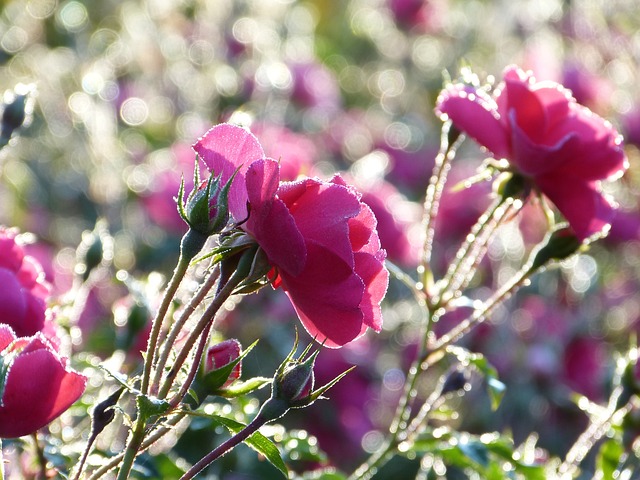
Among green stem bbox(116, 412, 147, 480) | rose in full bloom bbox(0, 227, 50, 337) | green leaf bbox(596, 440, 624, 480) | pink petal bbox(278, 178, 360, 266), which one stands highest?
pink petal bbox(278, 178, 360, 266)

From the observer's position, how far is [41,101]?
4.07m

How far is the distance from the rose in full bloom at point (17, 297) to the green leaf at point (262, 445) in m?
0.23

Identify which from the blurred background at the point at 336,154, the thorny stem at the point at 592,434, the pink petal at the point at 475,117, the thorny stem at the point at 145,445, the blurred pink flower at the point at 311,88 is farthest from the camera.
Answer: the blurred pink flower at the point at 311,88

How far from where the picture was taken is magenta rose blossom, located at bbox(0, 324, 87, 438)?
855 mm

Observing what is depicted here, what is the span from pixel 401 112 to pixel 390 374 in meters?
2.23

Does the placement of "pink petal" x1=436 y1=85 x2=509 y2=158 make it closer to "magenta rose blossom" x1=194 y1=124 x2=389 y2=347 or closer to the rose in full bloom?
"magenta rose blossom" x1=194 y1=124 x2=389 y2=347

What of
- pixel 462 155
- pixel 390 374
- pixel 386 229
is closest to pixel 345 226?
pixel 386 229

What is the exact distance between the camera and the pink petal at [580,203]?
4.55 ft

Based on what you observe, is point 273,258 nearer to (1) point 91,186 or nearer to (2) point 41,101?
(1) point 91,186

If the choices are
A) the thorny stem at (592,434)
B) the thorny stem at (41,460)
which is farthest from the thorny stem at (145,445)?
the thorny stem at (592,434)

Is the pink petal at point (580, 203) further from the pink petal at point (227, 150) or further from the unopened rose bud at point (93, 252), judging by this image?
the unopened rose bud at point (93, 252)

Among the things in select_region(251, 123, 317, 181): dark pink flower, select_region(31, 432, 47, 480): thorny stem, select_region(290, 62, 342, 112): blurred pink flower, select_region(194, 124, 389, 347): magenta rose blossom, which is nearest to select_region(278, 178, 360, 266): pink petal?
select_region(194, 124, 389, 347): magenta rose blossom

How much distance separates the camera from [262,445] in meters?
0.95

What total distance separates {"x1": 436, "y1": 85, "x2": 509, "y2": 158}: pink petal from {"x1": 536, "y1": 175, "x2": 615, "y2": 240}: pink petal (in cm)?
8
